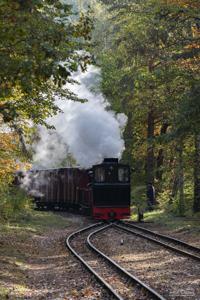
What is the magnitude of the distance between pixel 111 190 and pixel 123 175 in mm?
1129

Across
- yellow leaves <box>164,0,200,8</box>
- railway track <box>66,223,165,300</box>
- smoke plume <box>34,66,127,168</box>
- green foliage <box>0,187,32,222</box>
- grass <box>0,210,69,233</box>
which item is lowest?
railway track <box>66,223,165,300</box>

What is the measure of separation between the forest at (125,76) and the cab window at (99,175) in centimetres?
375

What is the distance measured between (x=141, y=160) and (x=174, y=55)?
2239 cm

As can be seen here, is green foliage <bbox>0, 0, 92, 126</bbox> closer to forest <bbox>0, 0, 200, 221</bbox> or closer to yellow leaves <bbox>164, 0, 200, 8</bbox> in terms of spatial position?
forest <bbox>0, 0, 200, 221</bbox>

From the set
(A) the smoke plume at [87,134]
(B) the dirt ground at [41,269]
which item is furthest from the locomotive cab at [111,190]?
(B) the dirt ground at [41,269]

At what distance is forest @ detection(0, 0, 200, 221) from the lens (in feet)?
26.7

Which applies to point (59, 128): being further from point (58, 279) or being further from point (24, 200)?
point (58, 279)

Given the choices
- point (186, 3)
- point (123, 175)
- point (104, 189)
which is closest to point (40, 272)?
point (186, 3)

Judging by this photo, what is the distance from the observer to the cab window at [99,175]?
28719mm

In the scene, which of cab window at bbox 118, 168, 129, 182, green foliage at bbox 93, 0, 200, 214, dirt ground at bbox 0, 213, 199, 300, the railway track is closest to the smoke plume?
green foliage at bbox 93, 0, 200, 214

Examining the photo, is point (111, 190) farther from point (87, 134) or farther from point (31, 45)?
point (31, 45)

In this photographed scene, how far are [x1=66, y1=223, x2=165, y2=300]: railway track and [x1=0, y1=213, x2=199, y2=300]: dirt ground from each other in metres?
0.21

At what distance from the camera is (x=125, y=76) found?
107 feet

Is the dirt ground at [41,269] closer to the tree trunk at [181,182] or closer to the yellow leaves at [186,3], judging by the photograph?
the tree trunk at [181,182]
